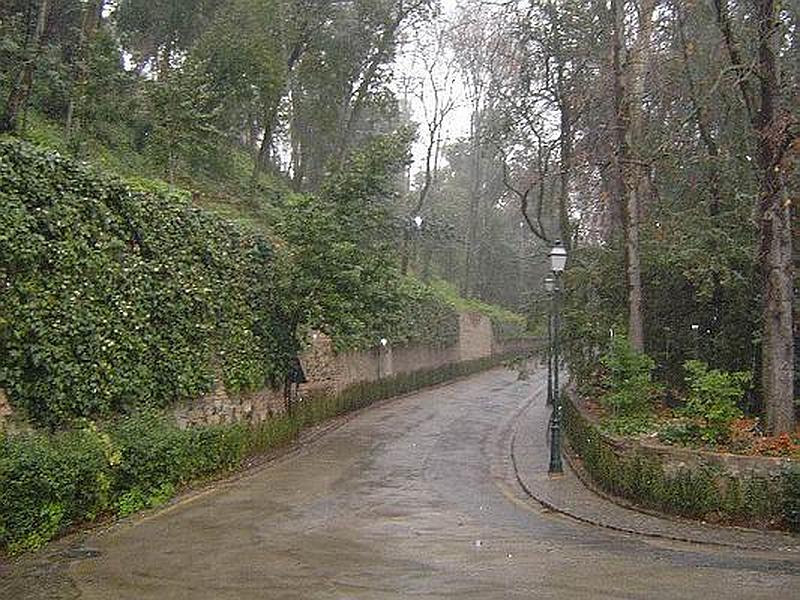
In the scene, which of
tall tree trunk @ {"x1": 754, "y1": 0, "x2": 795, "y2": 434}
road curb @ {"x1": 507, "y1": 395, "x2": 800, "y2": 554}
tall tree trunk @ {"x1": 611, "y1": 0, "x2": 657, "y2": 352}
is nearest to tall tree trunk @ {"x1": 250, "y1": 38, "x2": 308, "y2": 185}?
tall tree trunk @ {"x1": 611, "y1": 0, "x2": 657, "y2": 352}

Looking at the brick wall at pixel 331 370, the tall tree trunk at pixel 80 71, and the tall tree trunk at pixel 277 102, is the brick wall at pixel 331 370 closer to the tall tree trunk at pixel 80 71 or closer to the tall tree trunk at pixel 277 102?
the tall tree trunk at pixel 80 71

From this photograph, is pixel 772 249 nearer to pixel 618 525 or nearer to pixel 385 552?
pixel 618 525

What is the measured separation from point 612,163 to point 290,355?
8718 millimetres

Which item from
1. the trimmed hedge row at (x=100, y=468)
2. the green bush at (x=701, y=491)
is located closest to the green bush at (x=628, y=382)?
the green bush at (x=701, y=491)

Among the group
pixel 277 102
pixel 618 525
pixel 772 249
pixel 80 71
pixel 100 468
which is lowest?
pixel 618 525

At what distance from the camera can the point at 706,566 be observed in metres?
9.52

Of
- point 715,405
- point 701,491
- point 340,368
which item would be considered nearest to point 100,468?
point 701,491

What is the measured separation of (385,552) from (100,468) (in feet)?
13.7

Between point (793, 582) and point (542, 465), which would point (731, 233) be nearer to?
point (542, 465)

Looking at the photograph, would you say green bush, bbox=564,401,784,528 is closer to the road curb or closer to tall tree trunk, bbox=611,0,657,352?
the road curb

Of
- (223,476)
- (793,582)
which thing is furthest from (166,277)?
(793,582)

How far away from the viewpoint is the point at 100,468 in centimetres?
1171

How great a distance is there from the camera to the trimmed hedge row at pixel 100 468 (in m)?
10.2

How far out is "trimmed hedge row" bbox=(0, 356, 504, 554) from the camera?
10.2m
